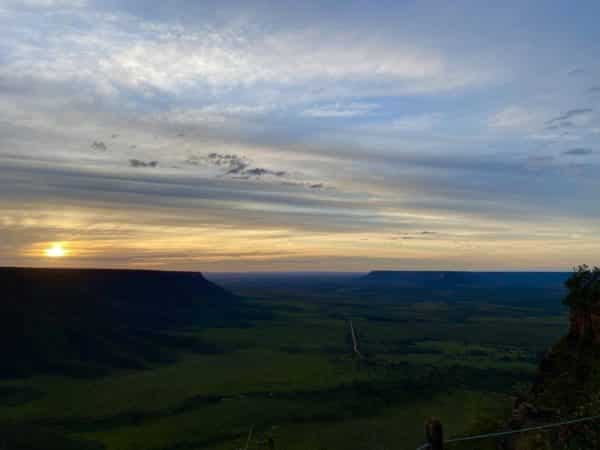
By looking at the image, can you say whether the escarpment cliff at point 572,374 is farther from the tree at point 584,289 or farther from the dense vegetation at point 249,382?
the dense vegetation at point 249,382

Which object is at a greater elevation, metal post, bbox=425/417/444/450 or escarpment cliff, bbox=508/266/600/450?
metal post, bbox=425/417/444/450

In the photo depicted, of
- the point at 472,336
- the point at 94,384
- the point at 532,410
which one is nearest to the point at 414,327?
the point at 472,336

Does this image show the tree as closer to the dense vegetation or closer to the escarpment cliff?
the escarpment cliff

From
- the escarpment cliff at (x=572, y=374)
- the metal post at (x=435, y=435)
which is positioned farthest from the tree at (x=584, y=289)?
the metal post at (x=435, y=435)

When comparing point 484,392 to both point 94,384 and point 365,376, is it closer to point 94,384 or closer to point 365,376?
point 365,376

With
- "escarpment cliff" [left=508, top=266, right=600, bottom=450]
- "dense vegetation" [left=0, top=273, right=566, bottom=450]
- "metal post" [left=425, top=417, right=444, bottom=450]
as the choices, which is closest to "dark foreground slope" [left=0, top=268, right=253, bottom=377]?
"dense vegetation" [left=0, top=273, right=566, bottom=450]
